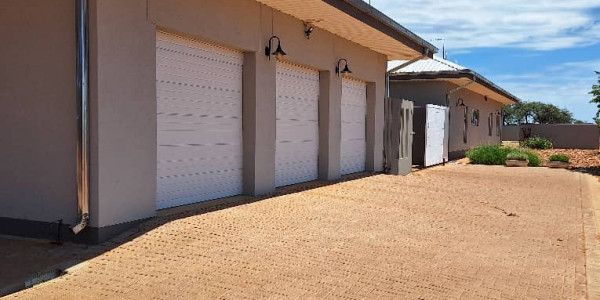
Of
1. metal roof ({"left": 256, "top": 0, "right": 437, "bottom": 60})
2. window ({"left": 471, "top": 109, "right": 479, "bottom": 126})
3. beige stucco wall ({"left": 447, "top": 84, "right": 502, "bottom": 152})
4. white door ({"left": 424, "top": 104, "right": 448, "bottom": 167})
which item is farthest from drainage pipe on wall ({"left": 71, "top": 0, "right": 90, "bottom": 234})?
window ({"left": 471, "top": 109, "right": 479, "bottom": 126})

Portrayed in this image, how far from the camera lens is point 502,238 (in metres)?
6.84

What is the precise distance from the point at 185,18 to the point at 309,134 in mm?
4726

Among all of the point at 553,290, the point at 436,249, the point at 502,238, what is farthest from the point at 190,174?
the point at 553,290

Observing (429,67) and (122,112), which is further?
(429,67)

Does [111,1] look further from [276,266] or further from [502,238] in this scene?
[502,238]

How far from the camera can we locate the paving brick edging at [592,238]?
4926mm

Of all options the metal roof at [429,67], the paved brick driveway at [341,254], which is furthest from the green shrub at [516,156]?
the paved brick driveway at [341,254]

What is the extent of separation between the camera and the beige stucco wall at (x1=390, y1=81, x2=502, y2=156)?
20156mm

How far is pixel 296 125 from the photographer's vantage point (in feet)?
35.3

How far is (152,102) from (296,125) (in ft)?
15.0

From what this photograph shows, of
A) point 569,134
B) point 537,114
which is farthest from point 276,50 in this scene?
point 537,114

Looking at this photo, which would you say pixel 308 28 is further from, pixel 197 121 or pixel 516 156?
pixel 516 156

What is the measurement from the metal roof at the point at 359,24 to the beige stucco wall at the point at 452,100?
574cm

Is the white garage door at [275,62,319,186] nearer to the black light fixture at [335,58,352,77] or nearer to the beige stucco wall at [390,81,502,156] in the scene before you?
the black light fixture at [335,58,352,77]
